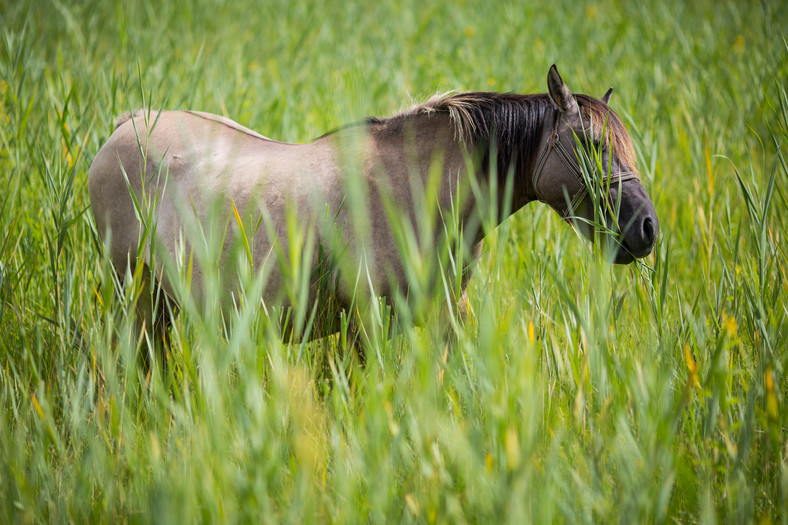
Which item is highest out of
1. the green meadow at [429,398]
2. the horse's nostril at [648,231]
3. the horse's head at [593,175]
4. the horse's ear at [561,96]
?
the horse's ear at [561,96]

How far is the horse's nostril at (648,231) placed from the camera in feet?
6.17

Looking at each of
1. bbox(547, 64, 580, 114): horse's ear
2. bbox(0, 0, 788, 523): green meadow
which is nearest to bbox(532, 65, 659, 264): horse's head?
bbox(547, 64, 580, 114): horse's ear

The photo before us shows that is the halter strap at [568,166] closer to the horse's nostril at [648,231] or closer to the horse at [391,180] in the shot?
the horse at [391,180]

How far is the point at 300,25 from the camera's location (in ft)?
21.4

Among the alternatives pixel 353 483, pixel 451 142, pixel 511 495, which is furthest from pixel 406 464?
pixel 451 142

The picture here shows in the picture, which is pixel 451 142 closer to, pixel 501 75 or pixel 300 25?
pixel 501 75

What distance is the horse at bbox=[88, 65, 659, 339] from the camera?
1918 millimetres

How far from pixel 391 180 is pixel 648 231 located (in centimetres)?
93

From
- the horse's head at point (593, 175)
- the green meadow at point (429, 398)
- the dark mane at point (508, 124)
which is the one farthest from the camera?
the dark mane at point (508, 124)

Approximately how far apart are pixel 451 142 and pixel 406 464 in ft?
3.82

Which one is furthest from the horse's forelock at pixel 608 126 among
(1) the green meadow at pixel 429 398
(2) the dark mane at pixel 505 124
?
(1) the green meadow at pixel 429 398

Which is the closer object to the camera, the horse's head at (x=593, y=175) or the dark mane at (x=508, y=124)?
the horse's head at (x=593, y=175)

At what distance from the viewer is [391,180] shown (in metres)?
2.13

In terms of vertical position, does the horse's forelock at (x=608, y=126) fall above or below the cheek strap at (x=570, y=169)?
above
